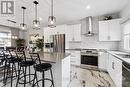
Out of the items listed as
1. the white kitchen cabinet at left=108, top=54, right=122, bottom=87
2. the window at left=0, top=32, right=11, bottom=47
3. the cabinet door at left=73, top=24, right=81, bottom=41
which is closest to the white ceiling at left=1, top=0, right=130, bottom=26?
the cabinet door at left=73, top=24, right=81, bottom=41

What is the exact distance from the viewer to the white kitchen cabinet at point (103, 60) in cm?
379

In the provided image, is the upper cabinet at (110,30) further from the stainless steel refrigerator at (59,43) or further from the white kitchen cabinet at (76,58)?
the stainless steel refrigerator at (59,43)

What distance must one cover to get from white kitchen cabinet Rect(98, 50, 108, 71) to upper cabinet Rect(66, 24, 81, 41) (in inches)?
57.7

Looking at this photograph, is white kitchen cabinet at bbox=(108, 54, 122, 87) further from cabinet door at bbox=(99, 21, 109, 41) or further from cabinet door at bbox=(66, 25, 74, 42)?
cabinet door at bbox=(66, 25, 74, 42)

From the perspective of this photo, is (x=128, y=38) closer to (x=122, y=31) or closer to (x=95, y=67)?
(x=122, y=31)

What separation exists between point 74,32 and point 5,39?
553 cm

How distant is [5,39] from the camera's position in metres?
6.65

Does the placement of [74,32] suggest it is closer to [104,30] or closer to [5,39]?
[104,30]

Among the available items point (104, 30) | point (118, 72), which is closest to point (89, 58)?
point (104, 30)

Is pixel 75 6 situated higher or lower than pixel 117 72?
higher

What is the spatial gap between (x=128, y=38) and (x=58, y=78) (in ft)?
9.86

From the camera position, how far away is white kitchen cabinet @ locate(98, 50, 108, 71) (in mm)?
3787

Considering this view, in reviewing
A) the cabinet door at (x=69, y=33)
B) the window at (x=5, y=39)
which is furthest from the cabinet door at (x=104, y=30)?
the window at (x=5, y=39)

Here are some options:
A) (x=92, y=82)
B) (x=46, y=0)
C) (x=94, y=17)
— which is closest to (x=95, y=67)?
(x=92, y=82)
